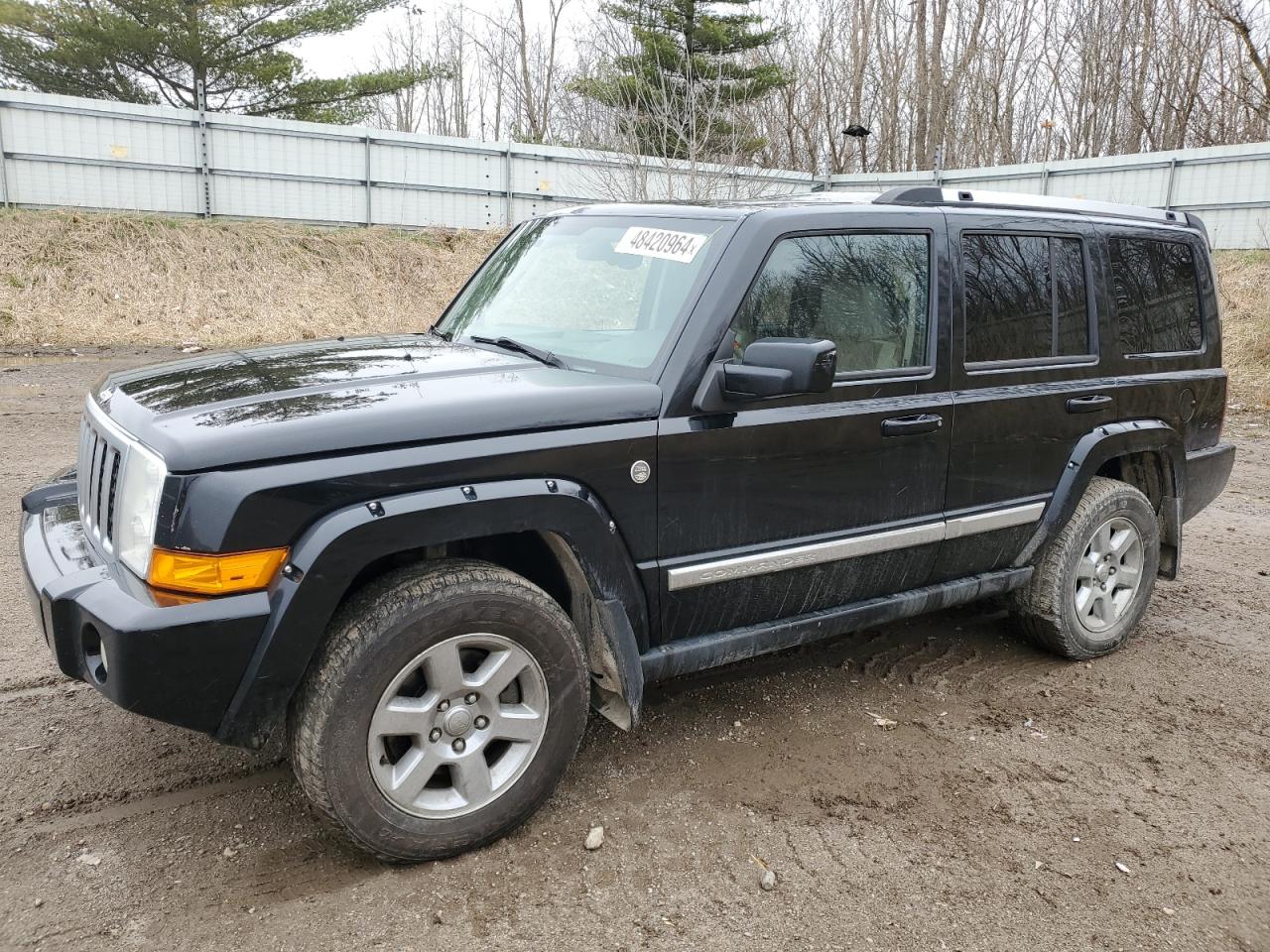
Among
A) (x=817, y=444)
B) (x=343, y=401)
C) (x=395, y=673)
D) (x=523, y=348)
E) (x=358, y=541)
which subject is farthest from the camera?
(x=523, y=348)

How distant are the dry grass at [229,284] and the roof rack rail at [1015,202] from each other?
9494 millimetres

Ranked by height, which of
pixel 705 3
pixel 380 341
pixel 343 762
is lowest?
pixel 343 762

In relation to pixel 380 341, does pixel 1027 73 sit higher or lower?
higher

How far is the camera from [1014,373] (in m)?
4.07

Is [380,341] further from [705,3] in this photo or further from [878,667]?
[705,3]

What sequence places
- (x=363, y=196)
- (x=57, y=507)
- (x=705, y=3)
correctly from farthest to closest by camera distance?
1. (x=705, y=3)
2. (x=363, y=196)
3. (x=57, y=507)

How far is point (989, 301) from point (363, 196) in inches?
690

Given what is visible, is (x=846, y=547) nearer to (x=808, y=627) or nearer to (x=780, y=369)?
(x=808, y=627)

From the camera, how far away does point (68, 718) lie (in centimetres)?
368

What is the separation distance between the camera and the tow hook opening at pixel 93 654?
8.53 feet

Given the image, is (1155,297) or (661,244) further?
→ (1155,297)

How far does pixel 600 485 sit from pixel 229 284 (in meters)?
15.7

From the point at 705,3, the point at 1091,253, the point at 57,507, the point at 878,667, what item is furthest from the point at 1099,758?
the point at 705,3

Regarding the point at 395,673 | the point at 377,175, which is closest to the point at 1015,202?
the point at 395,673
